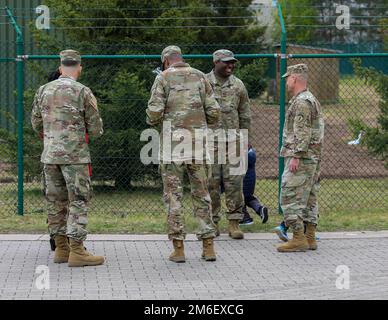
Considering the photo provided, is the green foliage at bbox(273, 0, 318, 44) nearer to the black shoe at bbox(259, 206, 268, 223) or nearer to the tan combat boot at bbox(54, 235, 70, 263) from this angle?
the black shoe at bbox(259, 206, 268, 223)

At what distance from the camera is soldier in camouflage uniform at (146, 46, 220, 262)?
8805mm

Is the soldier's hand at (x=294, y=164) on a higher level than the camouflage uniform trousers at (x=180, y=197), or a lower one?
higher

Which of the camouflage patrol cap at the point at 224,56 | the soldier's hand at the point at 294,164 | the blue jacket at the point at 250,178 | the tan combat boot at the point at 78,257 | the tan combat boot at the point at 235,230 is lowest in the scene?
the tan combat boot at the point at 235,230

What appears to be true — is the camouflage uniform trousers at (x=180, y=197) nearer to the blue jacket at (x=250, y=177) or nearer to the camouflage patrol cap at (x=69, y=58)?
the camouflage patrol cap at (x=69, y=58)

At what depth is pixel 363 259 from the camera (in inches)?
359

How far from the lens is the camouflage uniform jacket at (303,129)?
9.20m

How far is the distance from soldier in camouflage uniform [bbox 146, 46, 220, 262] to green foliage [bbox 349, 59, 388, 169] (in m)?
4.71

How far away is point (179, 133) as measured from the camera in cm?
882

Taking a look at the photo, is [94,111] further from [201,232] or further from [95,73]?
[95,73]

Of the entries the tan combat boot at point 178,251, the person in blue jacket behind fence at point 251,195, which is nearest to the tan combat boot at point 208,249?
the tan combat boot at point 178,251

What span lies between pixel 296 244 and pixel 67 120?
283cm

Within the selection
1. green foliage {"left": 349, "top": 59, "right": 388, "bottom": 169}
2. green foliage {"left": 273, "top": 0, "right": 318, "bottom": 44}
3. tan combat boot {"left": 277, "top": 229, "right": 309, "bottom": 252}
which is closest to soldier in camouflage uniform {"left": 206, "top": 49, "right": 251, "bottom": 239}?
tan combat boot {"left": 277, "top": 229, "right": 309, "bottom": 252}

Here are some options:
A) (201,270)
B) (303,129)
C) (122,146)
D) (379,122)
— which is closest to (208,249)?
(201,270)

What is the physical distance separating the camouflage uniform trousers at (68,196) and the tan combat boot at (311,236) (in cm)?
252
